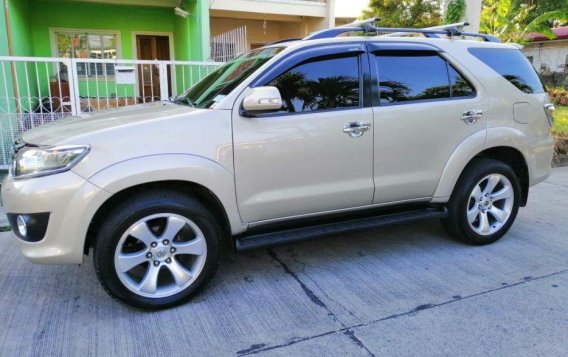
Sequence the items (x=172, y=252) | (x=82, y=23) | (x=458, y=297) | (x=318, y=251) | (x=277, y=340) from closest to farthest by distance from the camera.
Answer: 1. (x=277, y=340)
2. (x=172, y=252)
3. (x=458, y=297)
4. (x=318, y=251)
5. (x=82, y=23)

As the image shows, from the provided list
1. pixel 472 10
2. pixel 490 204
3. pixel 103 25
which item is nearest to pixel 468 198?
pixel 490 204

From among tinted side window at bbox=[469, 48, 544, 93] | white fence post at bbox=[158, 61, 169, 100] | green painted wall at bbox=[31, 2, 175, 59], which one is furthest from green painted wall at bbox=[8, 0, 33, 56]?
tinted side window at bbox=[469, 48, 544, 93]

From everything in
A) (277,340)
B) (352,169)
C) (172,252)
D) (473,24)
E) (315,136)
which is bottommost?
(277,340)

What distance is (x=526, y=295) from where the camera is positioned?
351cm

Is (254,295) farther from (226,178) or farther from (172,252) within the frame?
(226,178)

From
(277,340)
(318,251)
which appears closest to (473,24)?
(318,251)

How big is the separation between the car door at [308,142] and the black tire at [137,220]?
0.31 meters

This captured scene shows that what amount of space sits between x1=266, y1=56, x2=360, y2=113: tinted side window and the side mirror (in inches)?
10.3

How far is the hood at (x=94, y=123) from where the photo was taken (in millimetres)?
3075

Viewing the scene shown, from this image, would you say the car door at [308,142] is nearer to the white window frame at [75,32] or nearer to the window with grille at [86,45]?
the white window frame at [75,32]

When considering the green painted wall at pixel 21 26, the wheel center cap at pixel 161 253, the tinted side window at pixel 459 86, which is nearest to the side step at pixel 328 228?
the wheel center cap at pixel 161 253

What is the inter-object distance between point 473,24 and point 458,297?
921cm

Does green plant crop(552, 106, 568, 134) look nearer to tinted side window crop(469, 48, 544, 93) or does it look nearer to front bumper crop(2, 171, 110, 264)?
tinted side window crop(469, 48, 544, 93)

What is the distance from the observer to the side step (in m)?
3.48
